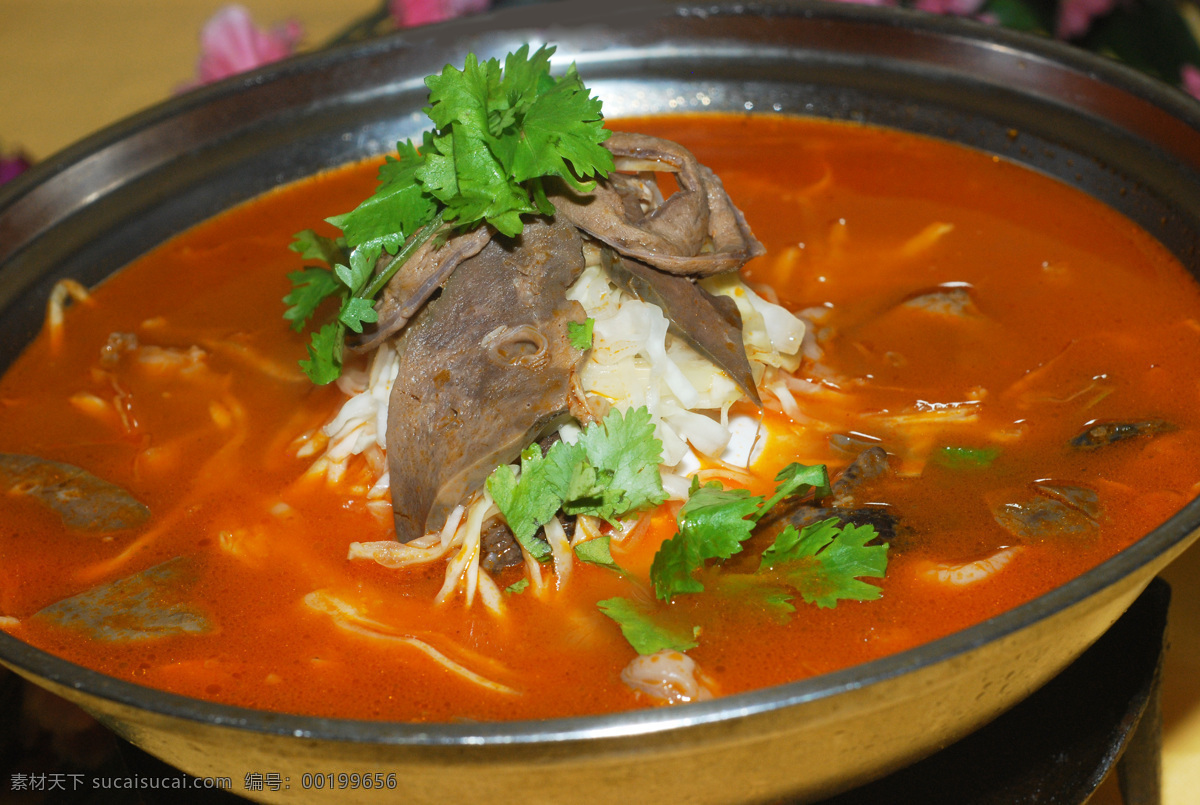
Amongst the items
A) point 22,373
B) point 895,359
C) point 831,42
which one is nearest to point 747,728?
point 895,359

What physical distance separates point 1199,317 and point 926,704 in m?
1.57

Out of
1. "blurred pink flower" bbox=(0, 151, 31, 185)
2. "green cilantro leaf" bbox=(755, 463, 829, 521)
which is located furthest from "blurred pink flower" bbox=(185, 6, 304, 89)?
"green cilantro leaf" bbox=(755, 463, 829, 521)

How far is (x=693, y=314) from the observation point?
241 centimetres

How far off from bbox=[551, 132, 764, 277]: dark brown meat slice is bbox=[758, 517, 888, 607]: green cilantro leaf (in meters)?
0.70

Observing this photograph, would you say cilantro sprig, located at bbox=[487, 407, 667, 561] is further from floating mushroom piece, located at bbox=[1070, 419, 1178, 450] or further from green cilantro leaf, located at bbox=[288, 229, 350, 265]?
floating mushroom piece, located at bbox=[1070, 419, 1178, 450]

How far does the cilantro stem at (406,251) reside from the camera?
233 centimetres

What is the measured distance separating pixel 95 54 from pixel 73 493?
5.08 metres

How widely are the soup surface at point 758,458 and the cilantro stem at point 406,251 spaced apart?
0.48 m

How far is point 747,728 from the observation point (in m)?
1.49

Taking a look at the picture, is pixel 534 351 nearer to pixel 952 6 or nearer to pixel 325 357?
pixel 325 357

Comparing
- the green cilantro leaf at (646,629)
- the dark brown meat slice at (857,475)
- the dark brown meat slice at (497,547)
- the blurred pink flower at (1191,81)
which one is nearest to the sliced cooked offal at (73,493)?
the dark brown meat slice at (497,547)

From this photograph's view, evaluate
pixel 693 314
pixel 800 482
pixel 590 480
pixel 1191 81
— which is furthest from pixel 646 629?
pixel 1191 81

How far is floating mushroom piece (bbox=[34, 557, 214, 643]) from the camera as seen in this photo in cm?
214

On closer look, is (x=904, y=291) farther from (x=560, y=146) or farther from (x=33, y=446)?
(x=33, y=446)
